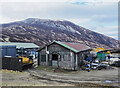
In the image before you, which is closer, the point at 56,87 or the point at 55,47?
the point at 56,87

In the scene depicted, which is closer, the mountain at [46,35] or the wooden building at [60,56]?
the wooden building at [60,56]

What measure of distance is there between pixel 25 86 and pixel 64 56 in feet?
32.6

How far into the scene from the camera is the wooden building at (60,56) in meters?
18.9

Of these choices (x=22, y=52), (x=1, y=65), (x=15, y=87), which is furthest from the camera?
(x=22, y=52)

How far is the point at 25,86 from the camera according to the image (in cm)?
1043

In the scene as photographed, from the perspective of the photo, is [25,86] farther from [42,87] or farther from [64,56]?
[64,56]

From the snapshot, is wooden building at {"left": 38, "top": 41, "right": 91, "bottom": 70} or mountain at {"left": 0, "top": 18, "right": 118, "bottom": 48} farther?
mountain at {"left": 0, "top": 18, "right": 118, "bottom": 48}

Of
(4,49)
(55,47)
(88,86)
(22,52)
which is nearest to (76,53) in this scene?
(55,47)

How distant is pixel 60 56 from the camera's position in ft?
65.1

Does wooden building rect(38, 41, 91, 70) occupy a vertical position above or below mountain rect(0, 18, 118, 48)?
below

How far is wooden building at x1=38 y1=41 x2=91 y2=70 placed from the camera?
1890 centimetres

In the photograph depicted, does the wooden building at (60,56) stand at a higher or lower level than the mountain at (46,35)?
lower

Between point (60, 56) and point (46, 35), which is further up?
point (46, 35)

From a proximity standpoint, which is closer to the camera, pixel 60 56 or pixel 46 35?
pixel 60 56
